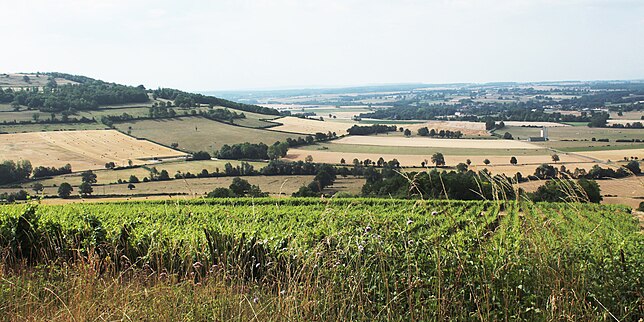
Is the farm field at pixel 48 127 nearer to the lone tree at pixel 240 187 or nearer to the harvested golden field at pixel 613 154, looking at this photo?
the lone tree at pixel 240 187

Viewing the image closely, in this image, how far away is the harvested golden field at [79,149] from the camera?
61.2m

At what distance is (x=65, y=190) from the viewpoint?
47219 millimetres

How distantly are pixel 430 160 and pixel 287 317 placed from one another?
5978 centimetres

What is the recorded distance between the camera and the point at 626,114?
111125mm

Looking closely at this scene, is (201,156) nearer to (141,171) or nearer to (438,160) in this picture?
(141,171)

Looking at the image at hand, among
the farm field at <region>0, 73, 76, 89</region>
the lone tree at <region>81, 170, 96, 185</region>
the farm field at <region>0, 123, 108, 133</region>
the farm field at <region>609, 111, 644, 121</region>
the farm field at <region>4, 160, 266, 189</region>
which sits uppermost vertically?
the farm field at <region>0, 73, 76, 89</region>

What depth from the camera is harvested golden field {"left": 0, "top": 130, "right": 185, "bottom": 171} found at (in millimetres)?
61156

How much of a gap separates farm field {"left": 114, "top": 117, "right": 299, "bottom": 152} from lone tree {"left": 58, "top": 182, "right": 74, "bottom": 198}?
23580 millimetres

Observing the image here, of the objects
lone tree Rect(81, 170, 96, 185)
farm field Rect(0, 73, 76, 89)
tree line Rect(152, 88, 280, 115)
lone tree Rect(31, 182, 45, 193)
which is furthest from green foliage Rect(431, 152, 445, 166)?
farm field Rect(0, 73, 76, 89)

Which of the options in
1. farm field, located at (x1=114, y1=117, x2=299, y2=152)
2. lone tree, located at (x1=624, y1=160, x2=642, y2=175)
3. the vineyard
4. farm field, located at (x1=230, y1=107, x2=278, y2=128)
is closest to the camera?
the vineyard

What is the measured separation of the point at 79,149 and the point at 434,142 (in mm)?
52674

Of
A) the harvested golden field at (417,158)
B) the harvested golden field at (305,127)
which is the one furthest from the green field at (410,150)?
the harvested golden field at (305,127)

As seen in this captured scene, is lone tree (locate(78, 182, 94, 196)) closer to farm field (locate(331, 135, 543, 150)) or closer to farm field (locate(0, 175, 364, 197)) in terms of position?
farm field (locate(0, 175, 364, 197))

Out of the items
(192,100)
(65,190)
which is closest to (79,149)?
(65,190)
